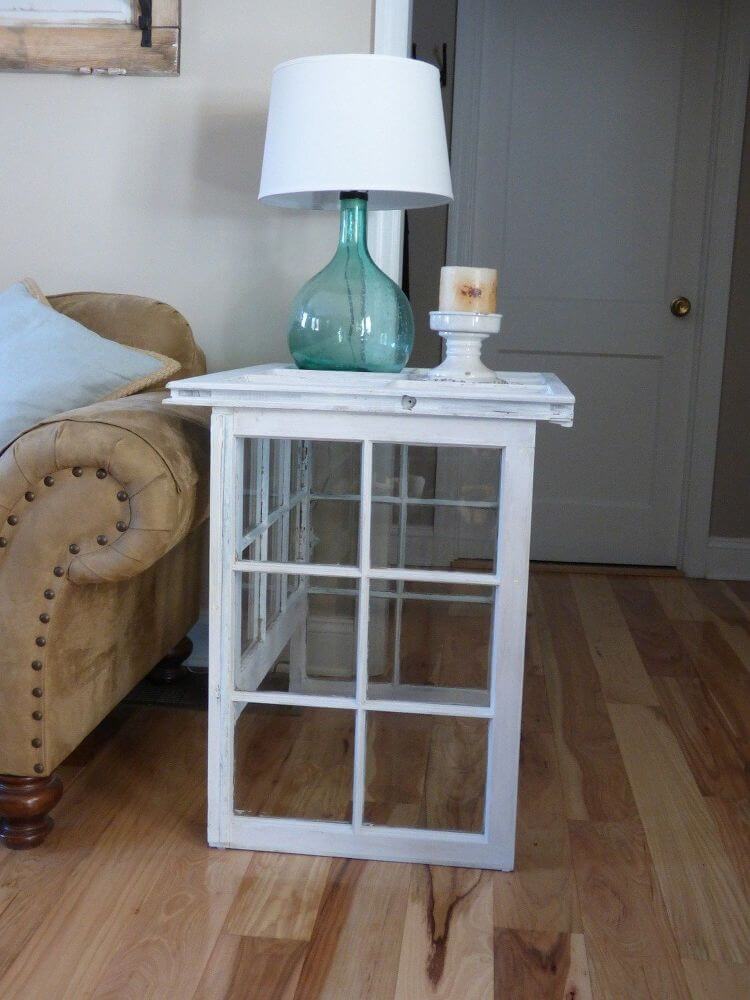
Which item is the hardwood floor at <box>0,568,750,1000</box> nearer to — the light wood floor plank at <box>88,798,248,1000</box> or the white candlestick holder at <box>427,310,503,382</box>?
the light wood floor plank at <box>88,798,248,1000</box>

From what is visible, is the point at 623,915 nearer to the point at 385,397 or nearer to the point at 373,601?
the point at 373,601

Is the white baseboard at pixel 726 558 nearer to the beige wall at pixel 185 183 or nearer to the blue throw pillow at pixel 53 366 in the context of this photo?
the beige wall at pixel 185 183

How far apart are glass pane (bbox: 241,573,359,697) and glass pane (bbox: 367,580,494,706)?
41mm

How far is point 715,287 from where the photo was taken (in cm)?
338

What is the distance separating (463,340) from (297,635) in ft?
1.72

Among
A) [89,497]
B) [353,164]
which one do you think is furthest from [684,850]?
[353,164]

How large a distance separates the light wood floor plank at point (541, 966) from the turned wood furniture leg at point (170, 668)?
3.47 ft

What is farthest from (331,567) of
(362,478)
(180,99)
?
(180,99)

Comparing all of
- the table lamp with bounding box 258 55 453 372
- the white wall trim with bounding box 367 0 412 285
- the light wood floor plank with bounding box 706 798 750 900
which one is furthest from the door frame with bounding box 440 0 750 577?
the light wood floor plank with bounding box 706 798 750 900

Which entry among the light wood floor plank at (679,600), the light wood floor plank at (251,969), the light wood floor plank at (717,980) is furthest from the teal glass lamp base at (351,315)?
the light wood floor plank at (679,600)

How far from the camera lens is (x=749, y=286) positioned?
3373 millimetres

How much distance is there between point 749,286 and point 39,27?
233cm

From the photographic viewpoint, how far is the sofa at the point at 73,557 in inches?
52.8

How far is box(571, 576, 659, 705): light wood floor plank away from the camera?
7.44ft
